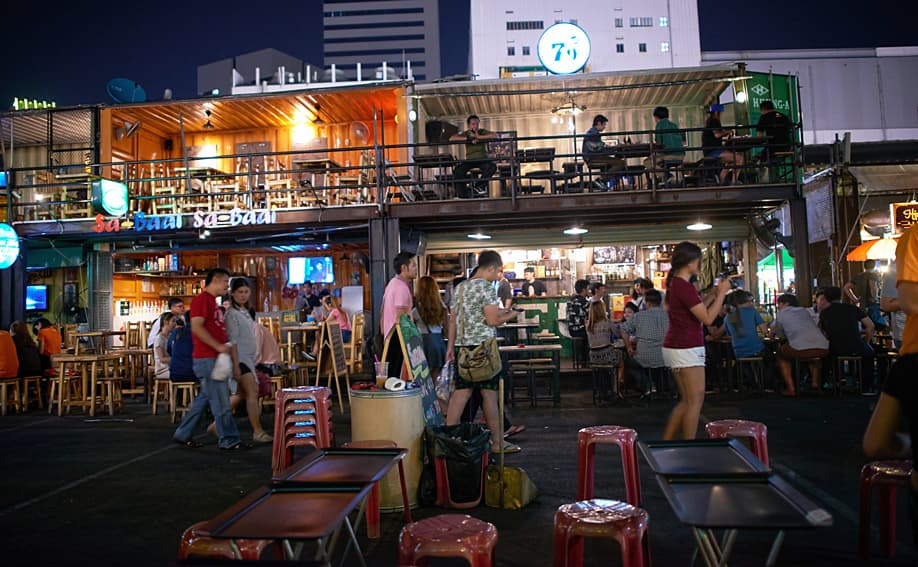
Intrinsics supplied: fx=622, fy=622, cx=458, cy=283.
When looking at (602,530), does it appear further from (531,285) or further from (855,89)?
(855,89)

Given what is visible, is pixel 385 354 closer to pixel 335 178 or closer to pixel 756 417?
pixel 756 417

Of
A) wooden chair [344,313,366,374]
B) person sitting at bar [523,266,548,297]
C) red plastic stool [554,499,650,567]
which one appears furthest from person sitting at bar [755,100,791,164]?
red plastic stool [554,499,650,567]

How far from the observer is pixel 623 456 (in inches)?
169

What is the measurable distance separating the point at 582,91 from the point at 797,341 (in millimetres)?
6906

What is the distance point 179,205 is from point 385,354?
10445 millimetres

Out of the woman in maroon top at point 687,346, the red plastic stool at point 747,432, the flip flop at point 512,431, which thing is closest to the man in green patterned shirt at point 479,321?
the flip flop at point 512,431

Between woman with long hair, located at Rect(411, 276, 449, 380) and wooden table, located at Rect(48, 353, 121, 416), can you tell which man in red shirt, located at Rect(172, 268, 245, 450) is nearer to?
woman with long hair, located at Rect(411, 276, 449, 380)

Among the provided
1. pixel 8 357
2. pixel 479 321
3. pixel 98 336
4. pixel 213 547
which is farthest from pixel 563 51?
pixel 213 547

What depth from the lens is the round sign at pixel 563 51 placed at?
14836 millimetres

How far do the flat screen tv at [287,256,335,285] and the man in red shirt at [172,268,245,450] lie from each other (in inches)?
414

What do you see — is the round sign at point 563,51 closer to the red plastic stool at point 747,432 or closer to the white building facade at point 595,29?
the red plastic stool at point 747,432

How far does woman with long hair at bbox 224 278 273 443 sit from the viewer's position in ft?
24.4

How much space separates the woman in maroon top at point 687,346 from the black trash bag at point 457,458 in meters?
1.58

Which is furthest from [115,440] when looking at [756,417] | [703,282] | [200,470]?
[703,282]
